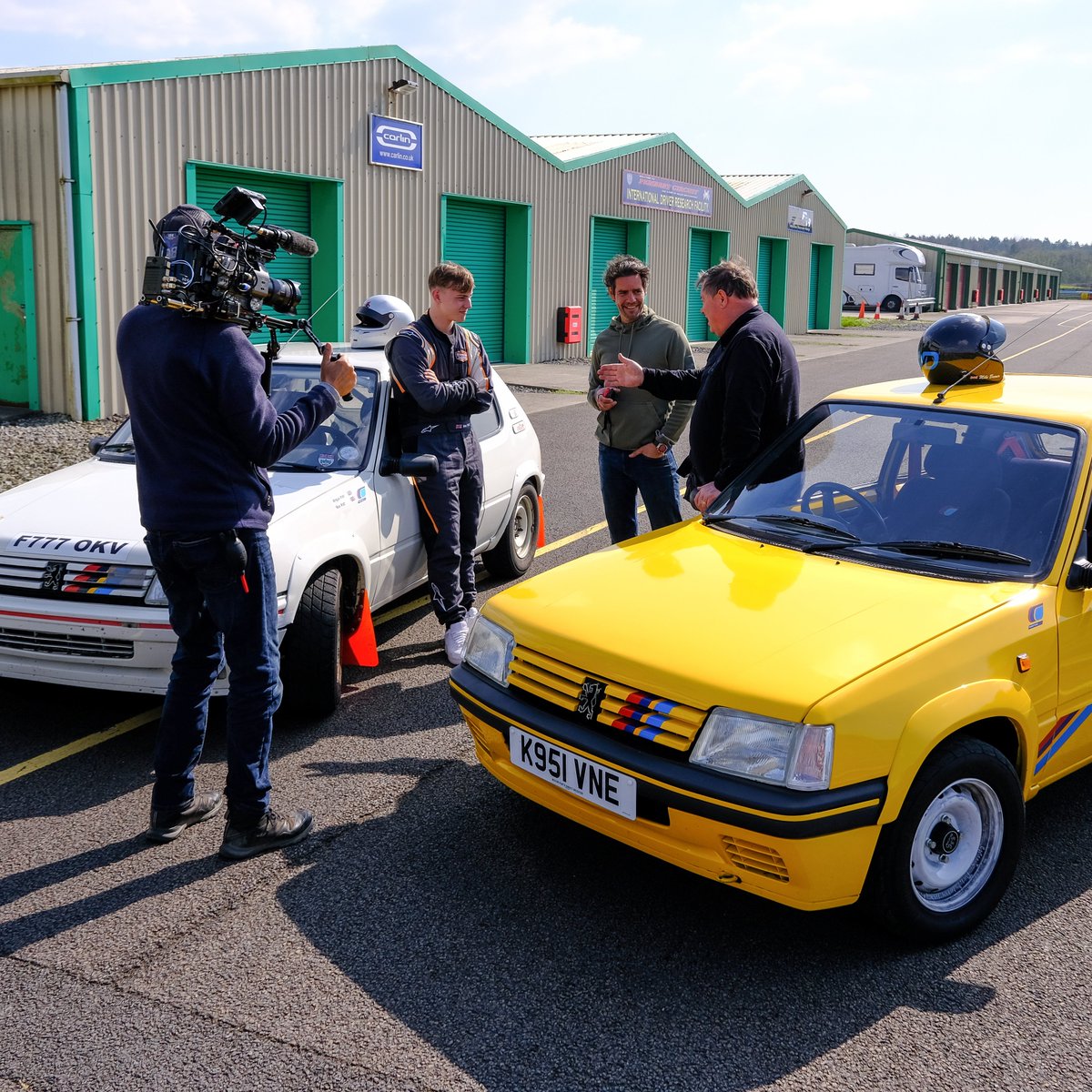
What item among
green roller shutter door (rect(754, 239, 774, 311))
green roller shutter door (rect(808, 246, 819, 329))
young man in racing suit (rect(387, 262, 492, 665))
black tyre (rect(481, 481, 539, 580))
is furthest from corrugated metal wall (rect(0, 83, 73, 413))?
green roller shutter door (rect(808, 246, 819, 329))

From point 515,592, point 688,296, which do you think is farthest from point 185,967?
point 688,296

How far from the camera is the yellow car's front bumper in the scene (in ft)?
9.59

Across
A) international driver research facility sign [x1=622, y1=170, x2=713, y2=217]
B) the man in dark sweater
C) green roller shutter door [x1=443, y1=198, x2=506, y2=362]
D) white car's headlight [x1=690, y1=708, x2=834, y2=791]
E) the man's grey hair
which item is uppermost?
international driver research facility sign [x1=622, y1=170, x2=713, y2=217]

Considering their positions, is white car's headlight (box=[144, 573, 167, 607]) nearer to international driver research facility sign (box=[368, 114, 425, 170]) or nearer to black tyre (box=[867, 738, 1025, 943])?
black tyre (box=[867, 738, 1025, 943])

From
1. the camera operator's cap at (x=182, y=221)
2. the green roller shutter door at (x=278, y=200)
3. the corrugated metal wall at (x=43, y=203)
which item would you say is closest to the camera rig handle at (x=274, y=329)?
the camera operator's cap at (x=182, y=221)

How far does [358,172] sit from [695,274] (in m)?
13.9

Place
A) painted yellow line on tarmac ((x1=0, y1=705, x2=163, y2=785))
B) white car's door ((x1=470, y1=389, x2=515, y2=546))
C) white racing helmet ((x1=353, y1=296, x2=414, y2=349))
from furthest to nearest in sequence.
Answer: white car's door ((x1=470, y1=389, x2=515, y2=546))
white racing helmet ((x1=353, y1=296, x2=414, y2=349))
painted yellow line on tarmac ((x1=0, y1=705, x2=163, y2=785))

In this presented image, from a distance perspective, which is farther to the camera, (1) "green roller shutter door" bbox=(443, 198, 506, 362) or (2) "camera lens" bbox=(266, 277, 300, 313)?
(1) "green roller shutter door" bbox=(443, 198, 506, 362)

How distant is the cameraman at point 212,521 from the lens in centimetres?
344

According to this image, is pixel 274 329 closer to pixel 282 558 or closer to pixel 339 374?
pixel 339 374

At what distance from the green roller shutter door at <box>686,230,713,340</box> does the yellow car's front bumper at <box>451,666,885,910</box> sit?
26.4 m

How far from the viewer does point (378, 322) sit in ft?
21.2

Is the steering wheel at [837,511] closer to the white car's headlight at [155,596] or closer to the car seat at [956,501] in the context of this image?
the car seat at [956,501]

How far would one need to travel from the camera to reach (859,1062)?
9.11 ft
